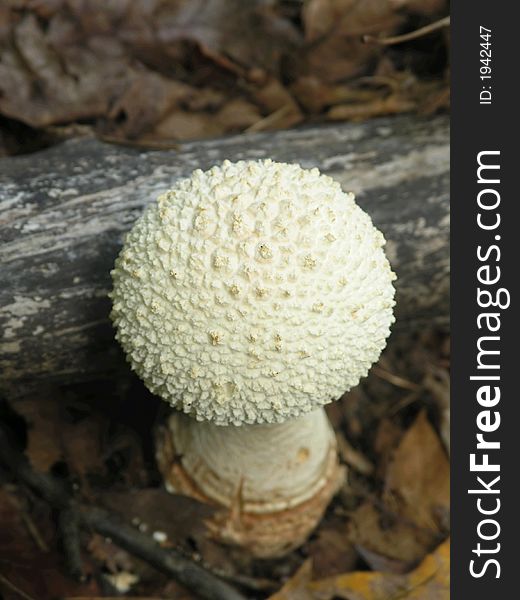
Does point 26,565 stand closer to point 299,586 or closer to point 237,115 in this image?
point 299,586

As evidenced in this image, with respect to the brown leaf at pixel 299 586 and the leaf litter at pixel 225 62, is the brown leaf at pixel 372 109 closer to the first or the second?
the leaf litter at pixel 225 62

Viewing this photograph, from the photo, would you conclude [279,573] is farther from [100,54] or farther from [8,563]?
[100,54]

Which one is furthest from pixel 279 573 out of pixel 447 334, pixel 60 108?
pixel 60 108

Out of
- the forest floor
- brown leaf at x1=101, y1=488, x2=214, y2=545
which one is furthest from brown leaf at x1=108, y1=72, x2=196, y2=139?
brown leaf at x1=101, y1=488, x2=214, y2=545

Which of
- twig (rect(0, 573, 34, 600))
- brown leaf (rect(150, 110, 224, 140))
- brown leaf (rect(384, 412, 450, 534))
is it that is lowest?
twig (rect(0, 573, 34, 600))

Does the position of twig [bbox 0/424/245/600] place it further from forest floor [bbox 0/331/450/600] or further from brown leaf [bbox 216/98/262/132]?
brown leaf [bbox 216/98/262/132]

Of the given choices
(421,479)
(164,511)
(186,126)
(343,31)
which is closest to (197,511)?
(164,511)
